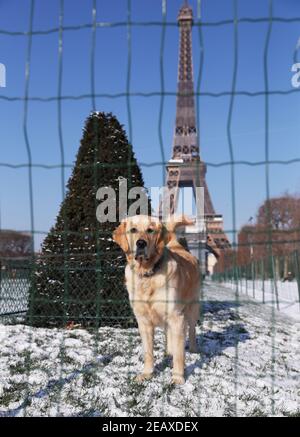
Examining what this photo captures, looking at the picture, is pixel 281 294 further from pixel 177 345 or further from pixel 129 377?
pixel 129 377

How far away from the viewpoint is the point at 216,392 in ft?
12.1

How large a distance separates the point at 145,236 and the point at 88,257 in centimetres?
237

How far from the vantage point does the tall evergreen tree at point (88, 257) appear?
5855mm

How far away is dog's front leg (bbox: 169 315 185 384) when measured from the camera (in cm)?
387

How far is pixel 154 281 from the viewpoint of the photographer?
3883 millimetres

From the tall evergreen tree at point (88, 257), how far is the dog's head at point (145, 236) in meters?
1.91

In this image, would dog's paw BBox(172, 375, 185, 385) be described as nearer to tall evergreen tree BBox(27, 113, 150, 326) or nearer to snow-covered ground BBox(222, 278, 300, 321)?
tall evergreen tree BBox(27, 113, 150, 326)

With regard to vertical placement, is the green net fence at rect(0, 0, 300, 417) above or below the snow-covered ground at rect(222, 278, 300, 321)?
above

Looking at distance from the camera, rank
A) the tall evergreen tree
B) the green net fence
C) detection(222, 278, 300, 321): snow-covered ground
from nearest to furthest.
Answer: the green net fence
the tall evergreen tree
detection(222, 278, 300, 321): snow-covered ground

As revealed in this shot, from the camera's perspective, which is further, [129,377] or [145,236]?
[129,377]

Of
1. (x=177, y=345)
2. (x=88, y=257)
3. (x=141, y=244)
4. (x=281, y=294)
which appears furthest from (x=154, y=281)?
(x=281, y=294)

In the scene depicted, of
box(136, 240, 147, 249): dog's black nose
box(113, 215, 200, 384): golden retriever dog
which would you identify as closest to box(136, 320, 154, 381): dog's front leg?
box(113, 215, 200, 384): golden retriever dog
